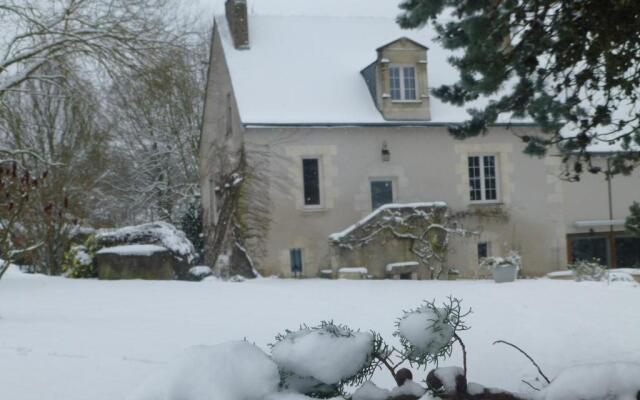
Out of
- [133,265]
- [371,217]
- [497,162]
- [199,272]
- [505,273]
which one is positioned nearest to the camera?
[505,273]

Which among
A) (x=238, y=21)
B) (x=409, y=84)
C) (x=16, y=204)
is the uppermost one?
(x=238, y=21)

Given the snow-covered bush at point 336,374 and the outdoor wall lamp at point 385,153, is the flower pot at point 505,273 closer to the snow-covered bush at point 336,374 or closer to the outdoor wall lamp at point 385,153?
the outdoor wall lamp at point 385,153

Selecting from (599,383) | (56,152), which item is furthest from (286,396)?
(56,152)

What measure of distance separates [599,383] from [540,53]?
392 cm

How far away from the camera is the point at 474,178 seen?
1955 centimetres

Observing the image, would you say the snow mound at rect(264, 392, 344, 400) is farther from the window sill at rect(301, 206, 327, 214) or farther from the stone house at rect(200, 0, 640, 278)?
the window sill at rect(301, 206, 327, 214)

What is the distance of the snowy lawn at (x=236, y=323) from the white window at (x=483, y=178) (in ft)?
26.0

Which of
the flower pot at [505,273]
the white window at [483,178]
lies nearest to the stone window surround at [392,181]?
the white window at [483,178]

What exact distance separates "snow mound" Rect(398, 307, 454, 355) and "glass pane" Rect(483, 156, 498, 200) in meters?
17.6

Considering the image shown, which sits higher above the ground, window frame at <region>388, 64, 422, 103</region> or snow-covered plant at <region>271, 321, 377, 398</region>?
window frame at <region>388, 64, 422, 103</region>

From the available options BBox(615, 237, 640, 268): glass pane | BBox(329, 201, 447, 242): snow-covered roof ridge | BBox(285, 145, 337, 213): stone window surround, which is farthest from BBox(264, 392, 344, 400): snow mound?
BBox(615, 237, 640, 268): glass pane

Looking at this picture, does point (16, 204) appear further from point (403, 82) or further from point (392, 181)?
point (403, 82)

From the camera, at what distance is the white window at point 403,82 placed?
62.2ft

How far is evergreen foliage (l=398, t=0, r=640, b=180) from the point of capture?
498 centimetres
